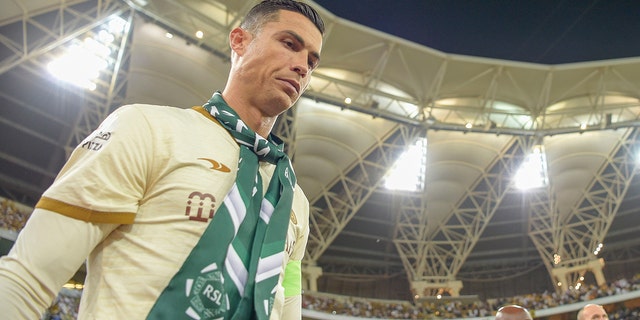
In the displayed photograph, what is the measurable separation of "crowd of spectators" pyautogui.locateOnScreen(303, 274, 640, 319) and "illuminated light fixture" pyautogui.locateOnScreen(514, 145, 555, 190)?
536 centimetres

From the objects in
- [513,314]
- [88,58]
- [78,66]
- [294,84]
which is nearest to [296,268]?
[294,84]

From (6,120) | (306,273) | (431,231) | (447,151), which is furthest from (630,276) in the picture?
(6,120)

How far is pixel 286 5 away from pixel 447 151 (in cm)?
2348

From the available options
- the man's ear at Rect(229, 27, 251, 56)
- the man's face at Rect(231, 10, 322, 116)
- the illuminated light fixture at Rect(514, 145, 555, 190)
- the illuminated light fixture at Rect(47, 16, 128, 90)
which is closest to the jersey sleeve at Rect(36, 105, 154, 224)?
the man's face at Rect(231, 10, 322, 116)

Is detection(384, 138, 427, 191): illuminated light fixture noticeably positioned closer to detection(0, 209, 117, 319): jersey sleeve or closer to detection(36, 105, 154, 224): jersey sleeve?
detection(36, 105, 154, 224): jersey sleeve

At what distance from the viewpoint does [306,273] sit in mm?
25469

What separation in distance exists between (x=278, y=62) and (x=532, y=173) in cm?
2615

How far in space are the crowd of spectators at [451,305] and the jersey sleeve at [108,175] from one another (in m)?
22.5

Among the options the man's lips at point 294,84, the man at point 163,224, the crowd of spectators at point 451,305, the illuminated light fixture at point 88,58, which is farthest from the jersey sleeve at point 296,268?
the crowd of spectators at point 451,305

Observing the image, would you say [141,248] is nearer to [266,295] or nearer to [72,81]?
[266,295]

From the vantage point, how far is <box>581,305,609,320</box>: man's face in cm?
673

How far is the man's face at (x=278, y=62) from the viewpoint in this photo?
1.62 metres

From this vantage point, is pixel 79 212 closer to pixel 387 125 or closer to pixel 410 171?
pixel 387 125

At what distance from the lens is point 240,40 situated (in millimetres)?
1766
